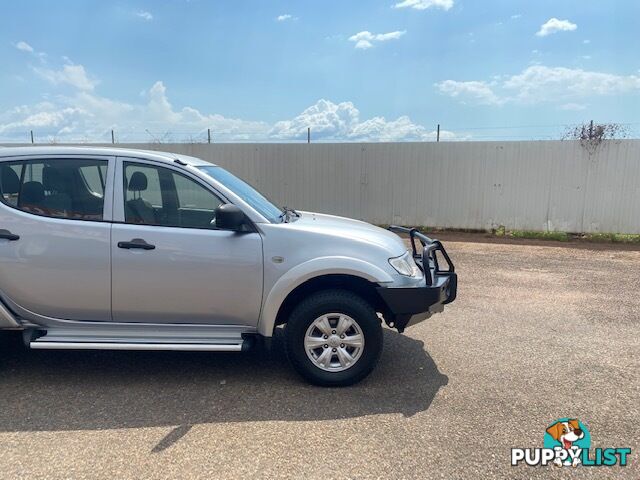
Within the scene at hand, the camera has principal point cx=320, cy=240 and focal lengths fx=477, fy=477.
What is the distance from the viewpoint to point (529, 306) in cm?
600

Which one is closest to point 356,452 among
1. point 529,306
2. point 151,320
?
point 151,320

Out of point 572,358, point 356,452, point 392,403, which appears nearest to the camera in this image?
point 356,452

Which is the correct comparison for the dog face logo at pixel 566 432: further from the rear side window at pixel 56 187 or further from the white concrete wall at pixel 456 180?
the white concrete wall at pixel 456 180

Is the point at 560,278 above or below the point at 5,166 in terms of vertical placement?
below

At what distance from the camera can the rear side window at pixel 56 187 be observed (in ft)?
12.2

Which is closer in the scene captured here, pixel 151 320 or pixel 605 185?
pixel 151 320

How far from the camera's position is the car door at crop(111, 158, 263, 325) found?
3.61m

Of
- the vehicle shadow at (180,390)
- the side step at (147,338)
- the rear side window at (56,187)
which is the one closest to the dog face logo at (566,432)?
the vehicle shadow at (180,390)

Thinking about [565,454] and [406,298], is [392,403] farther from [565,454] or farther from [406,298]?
[565,454]

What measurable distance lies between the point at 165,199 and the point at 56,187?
86 cm

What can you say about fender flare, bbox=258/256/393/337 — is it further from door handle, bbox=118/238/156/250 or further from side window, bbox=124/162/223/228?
door handle, bbox=118/238/156/250

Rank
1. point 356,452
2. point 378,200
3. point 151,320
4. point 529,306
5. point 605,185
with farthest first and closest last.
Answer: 1. point 378,200
2. point 605,185
3. point 529,306
4. point 151,320
5. point 356,452

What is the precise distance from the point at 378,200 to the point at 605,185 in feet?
17.4

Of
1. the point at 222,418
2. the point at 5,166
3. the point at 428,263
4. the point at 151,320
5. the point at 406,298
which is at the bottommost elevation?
the point at 222,418
